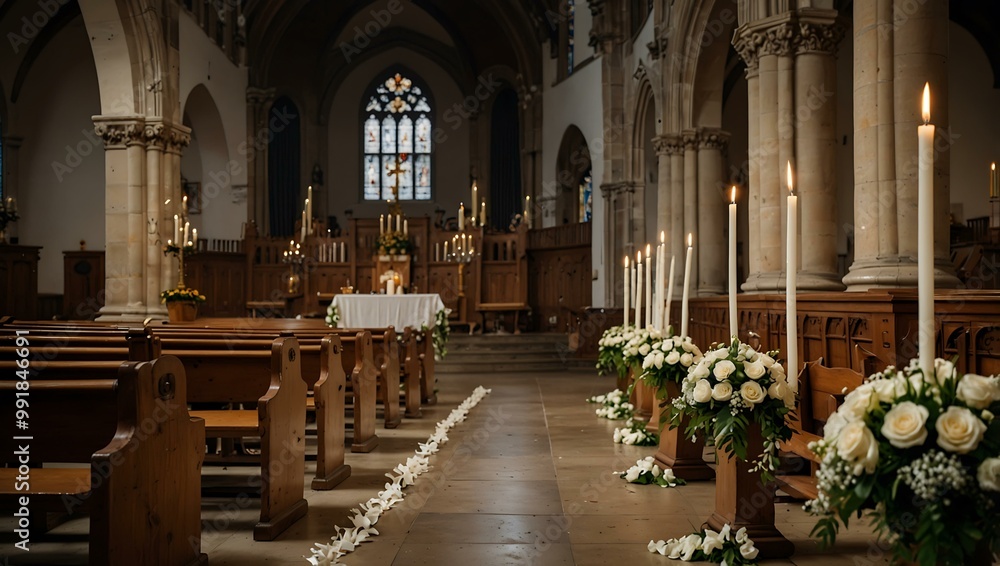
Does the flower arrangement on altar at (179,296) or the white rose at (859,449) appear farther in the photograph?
the flower arrangement on altar at (179,296)

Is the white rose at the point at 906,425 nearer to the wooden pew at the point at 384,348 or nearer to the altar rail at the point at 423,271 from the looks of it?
the wooden pew at the point at 384,348

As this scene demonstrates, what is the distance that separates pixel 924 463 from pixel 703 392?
64.0 inches

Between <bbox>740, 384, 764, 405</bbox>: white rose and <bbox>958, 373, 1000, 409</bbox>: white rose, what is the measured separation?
145cm

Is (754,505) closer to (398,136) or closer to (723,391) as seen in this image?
(723,391)

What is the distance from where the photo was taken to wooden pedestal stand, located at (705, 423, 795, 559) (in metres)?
3.80

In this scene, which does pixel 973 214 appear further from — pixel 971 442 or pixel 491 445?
pixel 971 442

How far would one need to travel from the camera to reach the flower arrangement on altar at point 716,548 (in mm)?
3680

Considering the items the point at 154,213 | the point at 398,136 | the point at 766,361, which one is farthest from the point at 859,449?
the point at 398,136

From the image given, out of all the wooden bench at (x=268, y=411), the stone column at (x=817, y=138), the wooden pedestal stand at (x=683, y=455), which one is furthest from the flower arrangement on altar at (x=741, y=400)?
the stone column at (x=817, y=138)

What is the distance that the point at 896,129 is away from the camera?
6500 millimetres

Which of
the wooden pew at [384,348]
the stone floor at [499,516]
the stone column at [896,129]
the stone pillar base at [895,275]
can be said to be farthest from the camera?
the wooden pew at [384,348]

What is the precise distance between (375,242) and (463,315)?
2724 millimetres

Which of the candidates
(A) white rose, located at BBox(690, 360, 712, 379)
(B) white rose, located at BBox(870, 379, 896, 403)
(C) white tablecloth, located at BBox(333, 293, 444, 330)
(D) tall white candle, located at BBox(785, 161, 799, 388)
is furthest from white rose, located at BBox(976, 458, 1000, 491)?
(C) white tablecloth, located at BBox(333, 293, 444, 330)

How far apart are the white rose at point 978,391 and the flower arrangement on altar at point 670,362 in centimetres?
319
